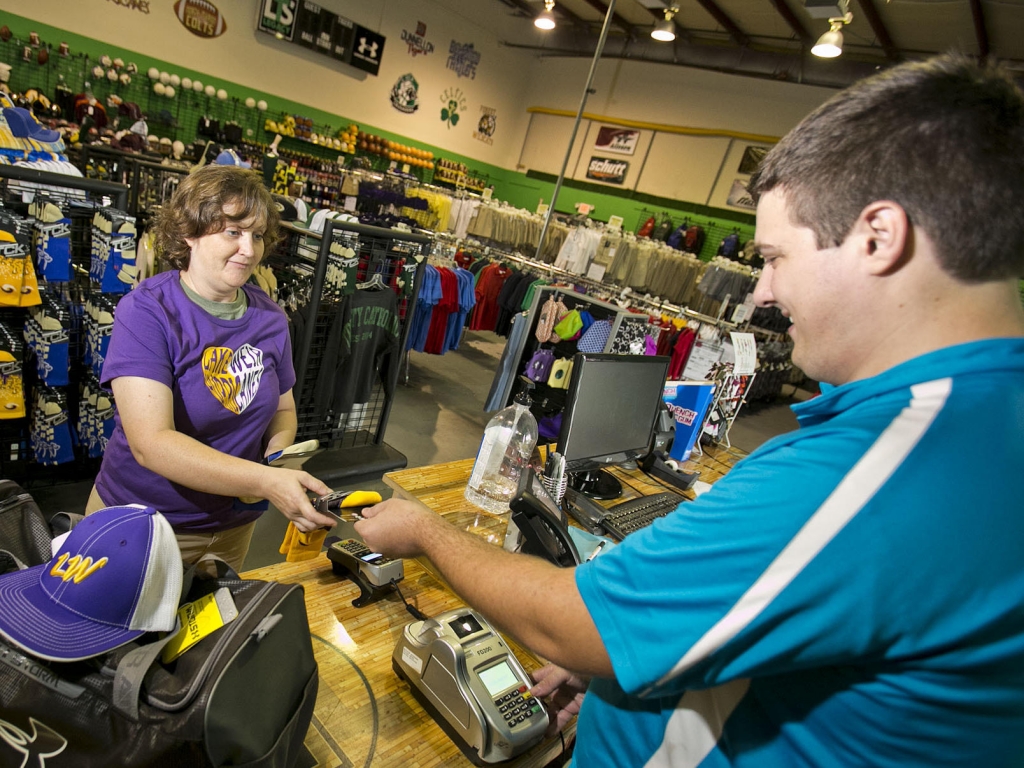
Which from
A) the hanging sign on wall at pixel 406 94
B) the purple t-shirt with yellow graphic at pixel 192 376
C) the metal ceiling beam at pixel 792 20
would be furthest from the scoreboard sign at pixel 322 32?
the purple t-shirt with yellow graphic at pixel 192 376

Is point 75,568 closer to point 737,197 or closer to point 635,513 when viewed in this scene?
point 635,513

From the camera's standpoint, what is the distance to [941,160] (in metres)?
0.59

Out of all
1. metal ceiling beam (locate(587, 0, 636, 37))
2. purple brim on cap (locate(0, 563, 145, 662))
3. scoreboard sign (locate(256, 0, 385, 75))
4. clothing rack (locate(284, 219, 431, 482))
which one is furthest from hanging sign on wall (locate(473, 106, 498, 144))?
purple brim on cap (locate(0, 563, 145, 662))

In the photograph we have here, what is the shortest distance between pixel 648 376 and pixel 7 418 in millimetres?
2965

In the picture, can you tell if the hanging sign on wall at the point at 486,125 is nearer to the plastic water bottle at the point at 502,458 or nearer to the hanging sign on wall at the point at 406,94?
the hanging sign on wall at the point at 406,94

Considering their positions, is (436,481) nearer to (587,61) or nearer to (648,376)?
(648,376)

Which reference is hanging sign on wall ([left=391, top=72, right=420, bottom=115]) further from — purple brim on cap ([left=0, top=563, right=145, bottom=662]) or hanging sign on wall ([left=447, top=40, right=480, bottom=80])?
purple brim on cap ([left=0, top=563, right=145, bottom=662])

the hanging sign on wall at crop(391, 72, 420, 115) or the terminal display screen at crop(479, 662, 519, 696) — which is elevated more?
the hanging sign on wall at crop(391, 72, 420, 115)

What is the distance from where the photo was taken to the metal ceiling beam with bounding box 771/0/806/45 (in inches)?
330

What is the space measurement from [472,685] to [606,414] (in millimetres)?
1235

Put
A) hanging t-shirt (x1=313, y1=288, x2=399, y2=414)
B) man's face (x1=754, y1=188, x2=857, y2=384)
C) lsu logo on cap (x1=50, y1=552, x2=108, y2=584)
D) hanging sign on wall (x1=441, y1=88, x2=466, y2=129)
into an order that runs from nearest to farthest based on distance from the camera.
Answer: man's face (x1=754, y1=188, x2=857, y2=384)
lsu logo on cap (x1=50, y1=552, x2=108, y2=584)
hanging t-shirt (x1=313, y1=288, x2=399, y2=414)
hanging sign on wall (x1=441, y1=88, x2=466, y2=129)

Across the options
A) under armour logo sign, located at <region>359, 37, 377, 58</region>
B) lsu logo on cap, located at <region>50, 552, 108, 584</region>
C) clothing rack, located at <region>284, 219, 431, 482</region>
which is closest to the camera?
lsu logo on cap, located at <region>50, 552, 108, 584</region>

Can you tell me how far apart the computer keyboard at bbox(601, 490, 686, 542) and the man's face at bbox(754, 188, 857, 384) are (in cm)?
118

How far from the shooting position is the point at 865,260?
635mm
